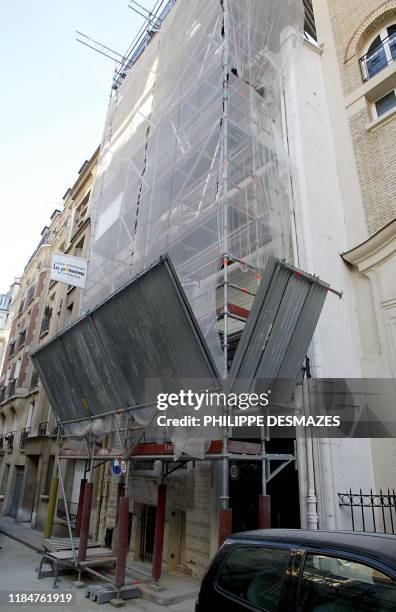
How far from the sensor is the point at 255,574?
284 centimetres

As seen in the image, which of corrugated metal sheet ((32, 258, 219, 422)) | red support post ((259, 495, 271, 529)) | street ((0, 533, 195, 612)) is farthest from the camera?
street ((0, 533, 195, 612))

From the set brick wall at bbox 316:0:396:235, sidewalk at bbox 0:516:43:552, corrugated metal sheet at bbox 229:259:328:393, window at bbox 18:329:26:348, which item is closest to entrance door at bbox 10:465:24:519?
sidewalk at bbox 0:516:43:552

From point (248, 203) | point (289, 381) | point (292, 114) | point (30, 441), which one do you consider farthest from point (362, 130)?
point (30, 441)

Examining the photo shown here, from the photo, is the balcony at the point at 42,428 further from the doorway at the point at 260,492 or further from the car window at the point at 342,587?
the car window at the point at 342,587

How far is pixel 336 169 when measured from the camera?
977cm

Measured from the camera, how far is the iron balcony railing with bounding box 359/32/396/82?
952 centimetres

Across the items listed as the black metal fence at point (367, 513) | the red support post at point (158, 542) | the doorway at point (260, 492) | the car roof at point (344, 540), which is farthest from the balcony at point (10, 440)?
the car roof at point (344, 540)

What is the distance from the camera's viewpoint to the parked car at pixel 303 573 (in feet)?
7.14

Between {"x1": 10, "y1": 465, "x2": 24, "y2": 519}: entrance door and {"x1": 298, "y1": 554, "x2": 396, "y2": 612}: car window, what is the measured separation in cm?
2078

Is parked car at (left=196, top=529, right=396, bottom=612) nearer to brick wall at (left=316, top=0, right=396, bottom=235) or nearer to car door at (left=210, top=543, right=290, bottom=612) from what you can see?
car door at (left=210, top=543, right=290, bottom=612)

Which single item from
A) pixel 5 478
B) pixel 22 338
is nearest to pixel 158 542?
pixel 5 478

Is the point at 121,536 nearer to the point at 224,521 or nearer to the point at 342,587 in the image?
the point at 224,521

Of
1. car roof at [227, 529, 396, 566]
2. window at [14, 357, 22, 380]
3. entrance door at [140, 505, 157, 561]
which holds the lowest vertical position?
entrance door at [140, 505, 157, 561]

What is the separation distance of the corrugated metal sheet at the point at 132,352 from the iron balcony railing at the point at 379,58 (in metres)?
7.79
